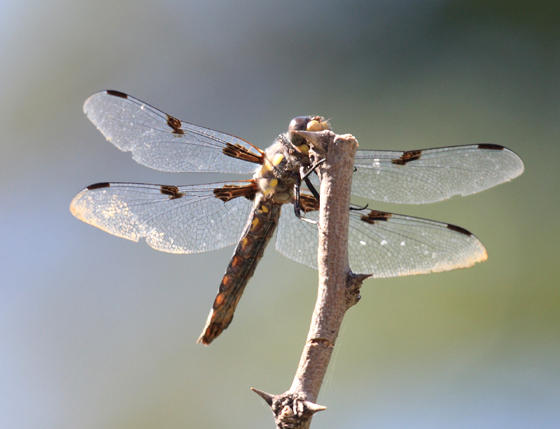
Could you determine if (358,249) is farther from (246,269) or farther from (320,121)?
(320,121)

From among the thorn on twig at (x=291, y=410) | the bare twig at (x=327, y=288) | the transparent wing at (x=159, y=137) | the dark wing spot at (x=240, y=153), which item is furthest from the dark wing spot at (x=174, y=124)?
the thorn on twig at (x=291, y=410)

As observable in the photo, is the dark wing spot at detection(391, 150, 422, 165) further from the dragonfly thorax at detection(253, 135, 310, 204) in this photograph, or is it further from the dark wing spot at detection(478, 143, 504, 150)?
the dragonfly thorax at detection(253, 135, 310, 204)

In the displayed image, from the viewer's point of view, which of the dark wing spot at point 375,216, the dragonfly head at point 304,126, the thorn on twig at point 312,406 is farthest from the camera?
the dark wing spot at point 375,216

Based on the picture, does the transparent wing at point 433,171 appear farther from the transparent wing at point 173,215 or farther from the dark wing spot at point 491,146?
the transparent wing at point 173,215

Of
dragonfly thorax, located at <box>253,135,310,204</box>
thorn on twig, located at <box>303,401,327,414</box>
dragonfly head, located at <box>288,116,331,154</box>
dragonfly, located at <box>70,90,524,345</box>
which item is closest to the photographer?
thorn on twig, located at <box>303,401,327,414</box>

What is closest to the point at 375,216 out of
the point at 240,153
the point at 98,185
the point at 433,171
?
the point at 433,171

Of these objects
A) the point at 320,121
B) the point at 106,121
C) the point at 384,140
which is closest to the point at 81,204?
the point at 106,121

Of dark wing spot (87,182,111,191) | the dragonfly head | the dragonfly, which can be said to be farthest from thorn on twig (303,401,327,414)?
dark wing spot (87,182,111,191)
